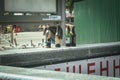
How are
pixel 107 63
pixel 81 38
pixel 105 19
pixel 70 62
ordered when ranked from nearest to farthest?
1. pixel 70 62
2. pixel 107 63
3. pixel 105 19
4. pixel 81 38

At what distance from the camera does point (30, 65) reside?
189 cm

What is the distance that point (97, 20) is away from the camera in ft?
16.0

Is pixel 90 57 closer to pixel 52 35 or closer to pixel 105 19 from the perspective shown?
pixel 52 35

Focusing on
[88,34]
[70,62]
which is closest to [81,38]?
[88,34]

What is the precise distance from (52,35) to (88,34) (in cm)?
228

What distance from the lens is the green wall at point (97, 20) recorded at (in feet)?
15.0

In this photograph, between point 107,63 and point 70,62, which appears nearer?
point 70,62

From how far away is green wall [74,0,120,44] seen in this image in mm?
4574

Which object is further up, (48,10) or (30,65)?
(48,10)

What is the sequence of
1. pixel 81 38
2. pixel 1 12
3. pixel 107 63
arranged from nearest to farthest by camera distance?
pixel 107 63 < pixel 1 12 < pixel 81 38

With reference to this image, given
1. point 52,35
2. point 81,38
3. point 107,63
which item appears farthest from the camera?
point 81,38

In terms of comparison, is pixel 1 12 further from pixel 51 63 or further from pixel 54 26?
pixel 51 63

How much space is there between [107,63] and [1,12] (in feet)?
3.31

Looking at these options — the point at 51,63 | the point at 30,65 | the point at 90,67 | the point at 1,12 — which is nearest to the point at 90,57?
the point at 90,67
